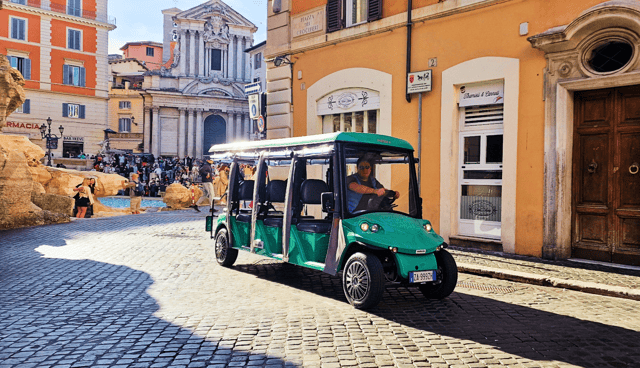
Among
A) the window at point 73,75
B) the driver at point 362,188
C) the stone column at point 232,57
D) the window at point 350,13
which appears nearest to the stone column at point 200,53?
the stone column at point 232,57

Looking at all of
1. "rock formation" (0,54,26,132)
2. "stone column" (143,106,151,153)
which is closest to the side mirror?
"rock formation" (0,54,26,132)

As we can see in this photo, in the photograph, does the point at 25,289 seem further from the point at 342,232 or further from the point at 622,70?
the point at 622,70

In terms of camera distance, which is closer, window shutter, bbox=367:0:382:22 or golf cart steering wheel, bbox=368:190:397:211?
golf cart steering wheel, bbox=368:190:397:211

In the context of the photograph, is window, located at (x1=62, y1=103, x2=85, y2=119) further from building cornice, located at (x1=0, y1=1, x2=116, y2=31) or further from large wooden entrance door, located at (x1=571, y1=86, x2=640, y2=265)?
large wooden entrance door, located at (x1=571, y1=86, x2=640, y2=265)

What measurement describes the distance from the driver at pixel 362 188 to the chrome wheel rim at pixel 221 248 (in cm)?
293

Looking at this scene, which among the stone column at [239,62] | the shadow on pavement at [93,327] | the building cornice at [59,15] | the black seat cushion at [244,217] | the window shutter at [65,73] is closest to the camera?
the shadow on pavement at [93,327]

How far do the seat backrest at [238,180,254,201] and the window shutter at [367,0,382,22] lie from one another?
580 centimetres

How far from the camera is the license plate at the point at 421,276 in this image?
6277 millimetres

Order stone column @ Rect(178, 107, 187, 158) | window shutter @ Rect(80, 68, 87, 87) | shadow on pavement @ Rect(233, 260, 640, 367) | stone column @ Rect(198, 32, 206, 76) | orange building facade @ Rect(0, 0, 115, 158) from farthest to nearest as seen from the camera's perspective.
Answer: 1. stone column @ Rect(198, 32, 206, 76)
2. stone column @ Rect(178, 107, 187, 158)
3. window shutter @ Rect(80, 68, 87, 87)
4. orange building facade @ Rect(0, 0, 115, 158)
5. shadow on pavement @ Rect(233, 260, 640, 367)

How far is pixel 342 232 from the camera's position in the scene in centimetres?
670


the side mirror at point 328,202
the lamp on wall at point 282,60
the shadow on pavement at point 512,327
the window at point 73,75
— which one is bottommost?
the shadow on pavement at point 512,327

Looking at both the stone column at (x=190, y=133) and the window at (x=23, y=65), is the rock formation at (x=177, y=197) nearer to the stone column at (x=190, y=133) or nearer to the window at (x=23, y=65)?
the window at (x=23, y=65)

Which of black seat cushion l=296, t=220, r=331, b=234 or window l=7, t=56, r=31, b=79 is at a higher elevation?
window l=7, t=56, r=31, b=79

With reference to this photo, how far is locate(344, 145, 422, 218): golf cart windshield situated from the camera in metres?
6.98
